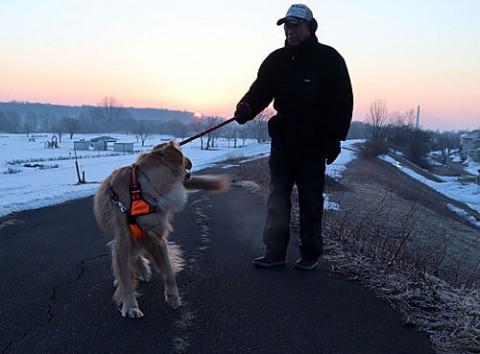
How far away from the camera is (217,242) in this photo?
579cm

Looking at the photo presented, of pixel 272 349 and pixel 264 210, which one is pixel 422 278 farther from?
pixel 264 210

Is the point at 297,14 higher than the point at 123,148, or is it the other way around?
the point at 297,14

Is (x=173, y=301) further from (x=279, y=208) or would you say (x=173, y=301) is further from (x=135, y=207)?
(x=279, y=208)

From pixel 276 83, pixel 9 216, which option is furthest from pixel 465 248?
pixel 9 216

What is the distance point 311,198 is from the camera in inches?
175

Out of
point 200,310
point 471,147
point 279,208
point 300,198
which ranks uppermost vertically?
point 300,198

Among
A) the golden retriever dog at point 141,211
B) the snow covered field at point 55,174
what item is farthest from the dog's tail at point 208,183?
the snow covered field at point 55,174

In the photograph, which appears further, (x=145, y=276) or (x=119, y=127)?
(x=119, y=127)

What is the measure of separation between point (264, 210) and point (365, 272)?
4.54 m

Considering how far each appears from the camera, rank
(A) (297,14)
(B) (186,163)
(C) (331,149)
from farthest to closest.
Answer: (C) (331,149) < (A) (297,14) < (B) (186,163)

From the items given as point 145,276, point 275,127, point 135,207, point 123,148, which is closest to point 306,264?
point 275,127

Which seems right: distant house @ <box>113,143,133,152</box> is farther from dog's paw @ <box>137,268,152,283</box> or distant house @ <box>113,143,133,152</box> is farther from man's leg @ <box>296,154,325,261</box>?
man's leg @ <box>296,154,325,261</box>

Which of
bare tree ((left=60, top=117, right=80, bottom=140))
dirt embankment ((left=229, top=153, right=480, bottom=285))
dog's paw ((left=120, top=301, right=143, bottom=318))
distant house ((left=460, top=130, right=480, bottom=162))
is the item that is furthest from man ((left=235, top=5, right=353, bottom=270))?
bare tree ((left=60, top=117, right=80, bottom=140))

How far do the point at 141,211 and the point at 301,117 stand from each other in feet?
6.61
